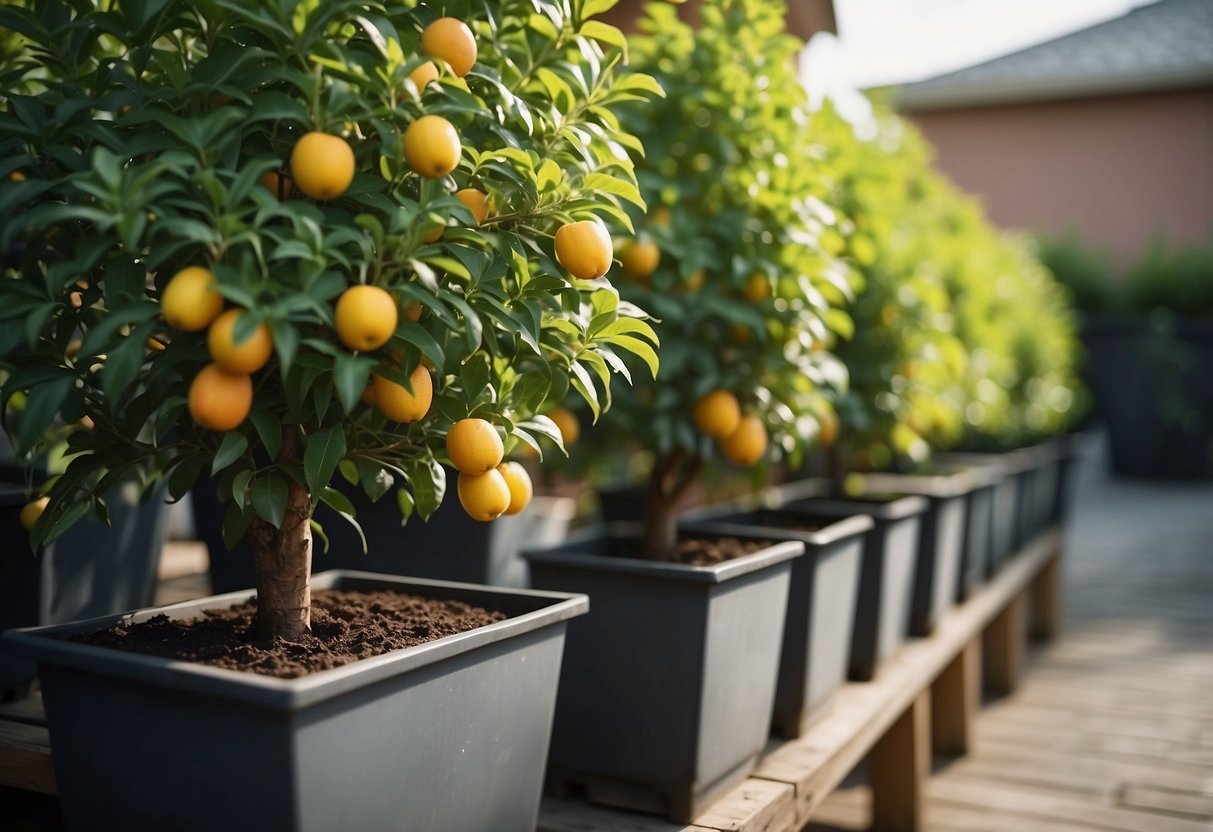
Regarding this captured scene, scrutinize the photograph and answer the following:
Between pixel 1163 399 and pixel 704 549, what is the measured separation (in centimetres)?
756

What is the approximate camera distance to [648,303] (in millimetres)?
1729

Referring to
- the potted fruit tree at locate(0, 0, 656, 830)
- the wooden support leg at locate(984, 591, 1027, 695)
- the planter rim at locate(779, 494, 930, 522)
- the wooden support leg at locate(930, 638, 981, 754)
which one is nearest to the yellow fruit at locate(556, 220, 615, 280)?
the potted fruit tree at locate(0, 0, 656, 830)

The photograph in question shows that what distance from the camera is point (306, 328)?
0.94m

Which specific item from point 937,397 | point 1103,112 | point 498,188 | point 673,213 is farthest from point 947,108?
point 498,188

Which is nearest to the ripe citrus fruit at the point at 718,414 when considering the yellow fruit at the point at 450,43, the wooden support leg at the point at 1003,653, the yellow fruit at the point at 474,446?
the yellow fruit at the point at 474,446

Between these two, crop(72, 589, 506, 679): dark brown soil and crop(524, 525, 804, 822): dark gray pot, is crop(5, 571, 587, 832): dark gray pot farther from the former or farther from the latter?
crop(524, 525, 804, 822): dark gray pot

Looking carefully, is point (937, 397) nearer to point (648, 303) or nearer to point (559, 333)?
point (648, 303)

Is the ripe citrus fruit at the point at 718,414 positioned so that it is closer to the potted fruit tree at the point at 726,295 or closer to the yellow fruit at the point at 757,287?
the potted fruit tree at the point at 726,295

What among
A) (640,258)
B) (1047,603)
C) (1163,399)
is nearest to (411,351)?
(640,258)

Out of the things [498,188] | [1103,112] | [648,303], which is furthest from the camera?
[1103,112]

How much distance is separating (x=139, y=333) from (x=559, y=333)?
1.46 feet

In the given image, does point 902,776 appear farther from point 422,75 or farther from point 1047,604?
point 1047,604

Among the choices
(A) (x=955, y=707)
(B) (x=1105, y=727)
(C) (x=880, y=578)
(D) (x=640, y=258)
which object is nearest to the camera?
(D) (x=640, y=258)

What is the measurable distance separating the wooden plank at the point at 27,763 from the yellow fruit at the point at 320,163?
0.67 metres
